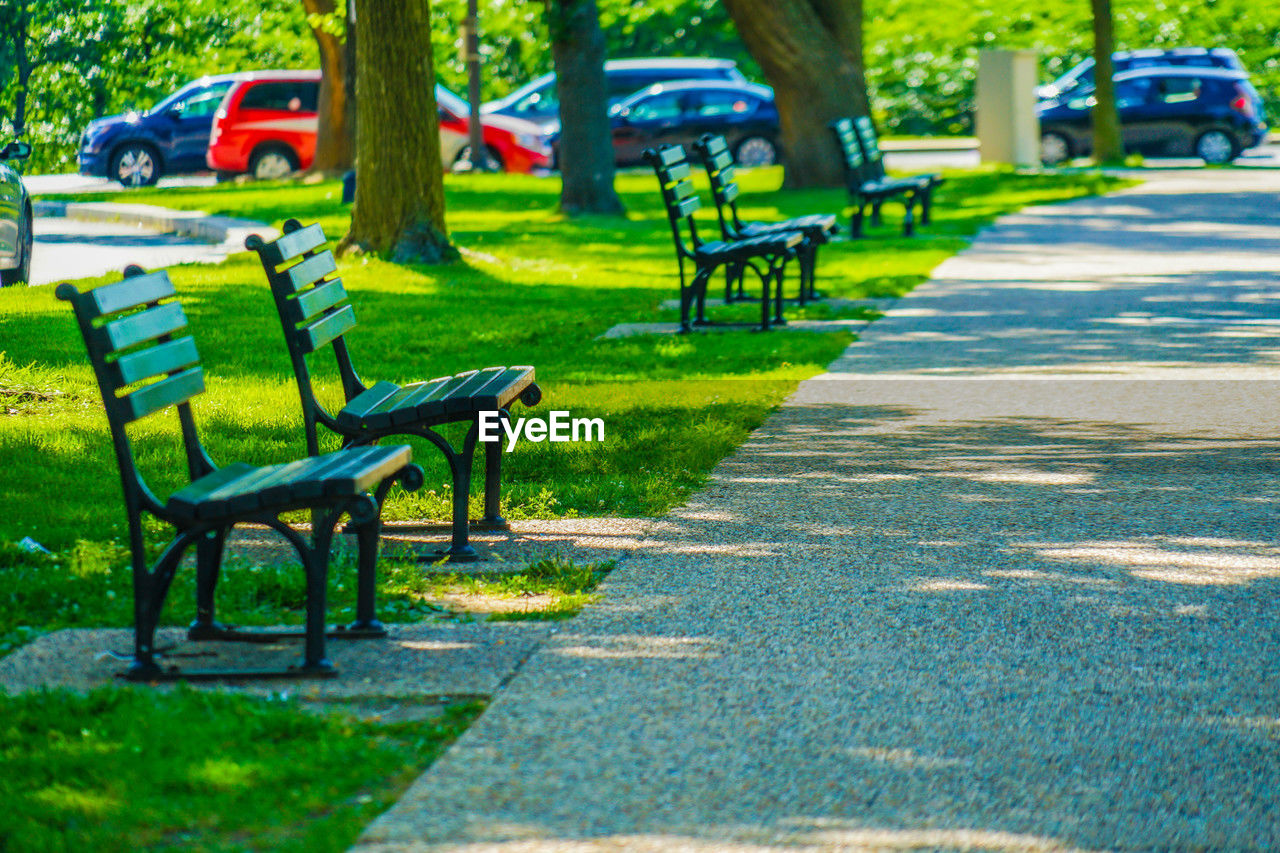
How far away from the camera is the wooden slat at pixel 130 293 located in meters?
4.32

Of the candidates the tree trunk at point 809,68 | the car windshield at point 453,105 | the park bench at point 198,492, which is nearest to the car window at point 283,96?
the car windshield at point 453,105

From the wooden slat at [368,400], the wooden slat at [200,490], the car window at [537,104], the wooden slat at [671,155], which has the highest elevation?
the car window at [537,104]

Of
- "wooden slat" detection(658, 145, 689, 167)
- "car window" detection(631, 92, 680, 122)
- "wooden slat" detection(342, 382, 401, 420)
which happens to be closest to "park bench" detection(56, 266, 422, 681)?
"wooden slat" detection(342, 382, 401, 420)

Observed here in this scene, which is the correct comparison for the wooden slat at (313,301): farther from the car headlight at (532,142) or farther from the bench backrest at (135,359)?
the car headlight at (532,142)

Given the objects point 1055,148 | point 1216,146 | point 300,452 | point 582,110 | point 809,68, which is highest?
point 809,68

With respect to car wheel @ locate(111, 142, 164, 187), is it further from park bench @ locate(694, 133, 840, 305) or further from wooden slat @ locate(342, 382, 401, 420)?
wooden slat @ locate(342, 382, 401, 420)

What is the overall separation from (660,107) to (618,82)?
3604 mm

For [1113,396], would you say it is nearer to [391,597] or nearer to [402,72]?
[391,597]

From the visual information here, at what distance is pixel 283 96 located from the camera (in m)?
27.8

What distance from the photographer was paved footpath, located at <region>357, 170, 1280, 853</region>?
3.62 metres

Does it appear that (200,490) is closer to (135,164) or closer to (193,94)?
(135,164)

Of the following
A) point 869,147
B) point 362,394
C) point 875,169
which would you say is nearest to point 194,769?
point 362,394

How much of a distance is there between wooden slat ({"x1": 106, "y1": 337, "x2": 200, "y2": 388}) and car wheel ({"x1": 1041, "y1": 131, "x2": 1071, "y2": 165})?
26.4m

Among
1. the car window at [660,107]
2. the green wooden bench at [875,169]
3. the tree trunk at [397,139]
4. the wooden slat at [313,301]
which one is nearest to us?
the wooden slat at [313,301]
